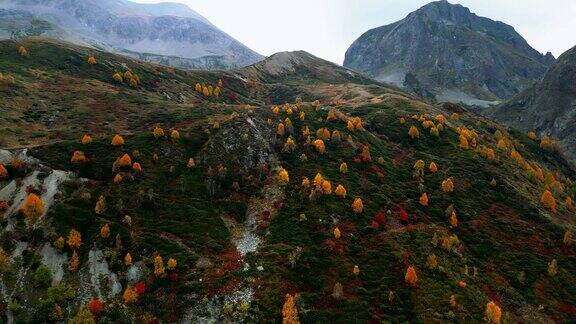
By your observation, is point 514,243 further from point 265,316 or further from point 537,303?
point 265,316

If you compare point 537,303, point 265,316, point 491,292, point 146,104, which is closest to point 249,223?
point 265,316

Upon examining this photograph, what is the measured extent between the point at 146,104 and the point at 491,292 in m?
115

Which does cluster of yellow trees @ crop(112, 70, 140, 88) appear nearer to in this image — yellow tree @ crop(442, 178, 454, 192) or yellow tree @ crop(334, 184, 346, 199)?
yellow tree @ crop(334, 184, 346, 199)

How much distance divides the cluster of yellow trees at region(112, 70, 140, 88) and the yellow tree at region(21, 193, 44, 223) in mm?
105458

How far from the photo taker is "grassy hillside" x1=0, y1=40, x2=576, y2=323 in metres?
68.6

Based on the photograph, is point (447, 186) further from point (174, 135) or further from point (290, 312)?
point (174, 135)

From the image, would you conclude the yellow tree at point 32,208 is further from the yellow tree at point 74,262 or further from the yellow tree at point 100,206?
the yellow tree at point 74,262

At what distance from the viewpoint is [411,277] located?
3027 inches

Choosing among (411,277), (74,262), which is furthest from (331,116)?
(74,262)

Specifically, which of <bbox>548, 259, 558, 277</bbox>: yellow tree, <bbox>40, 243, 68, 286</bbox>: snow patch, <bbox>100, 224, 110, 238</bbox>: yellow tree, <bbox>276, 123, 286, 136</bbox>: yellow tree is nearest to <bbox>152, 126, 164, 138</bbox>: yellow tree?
<bbox>276, 123, 286, 136</bbox>: yellow tree

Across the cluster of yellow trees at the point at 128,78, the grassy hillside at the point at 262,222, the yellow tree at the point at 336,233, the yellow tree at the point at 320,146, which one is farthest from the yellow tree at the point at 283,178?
the cluster of yellow trees at the point at 128,78

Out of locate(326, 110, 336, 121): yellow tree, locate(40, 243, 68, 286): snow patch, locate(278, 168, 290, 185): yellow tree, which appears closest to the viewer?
locate(40, 243, 68, 286): snow patch

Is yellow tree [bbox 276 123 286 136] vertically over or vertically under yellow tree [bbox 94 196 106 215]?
over

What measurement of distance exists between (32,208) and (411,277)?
6325 centimetres
